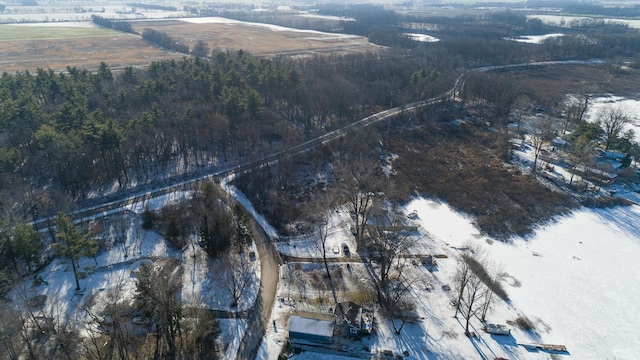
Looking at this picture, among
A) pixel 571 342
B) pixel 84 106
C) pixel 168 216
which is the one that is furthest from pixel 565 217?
pixel 84 106

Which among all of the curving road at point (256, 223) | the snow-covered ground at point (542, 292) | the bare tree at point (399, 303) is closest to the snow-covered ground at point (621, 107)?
the curving road at point (256, 223)

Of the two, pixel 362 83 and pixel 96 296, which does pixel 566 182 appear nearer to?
pixel 362 83

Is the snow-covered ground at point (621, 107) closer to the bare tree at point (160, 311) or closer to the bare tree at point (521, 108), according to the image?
the bare tree at point (521, 108)

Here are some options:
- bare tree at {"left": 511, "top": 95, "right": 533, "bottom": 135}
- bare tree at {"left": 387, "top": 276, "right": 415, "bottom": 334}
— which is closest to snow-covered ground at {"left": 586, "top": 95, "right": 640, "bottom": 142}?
bare tree at {"left": 511, "top": 95, "right": 533, "bottom": 135}

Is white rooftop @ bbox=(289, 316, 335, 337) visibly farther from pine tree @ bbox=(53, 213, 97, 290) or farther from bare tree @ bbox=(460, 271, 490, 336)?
pine tree @ bbox=(53, 213, 97, 290)

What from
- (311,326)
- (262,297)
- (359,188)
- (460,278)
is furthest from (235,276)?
(460,278)

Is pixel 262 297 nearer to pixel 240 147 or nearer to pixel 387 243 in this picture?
pixel 387 243
